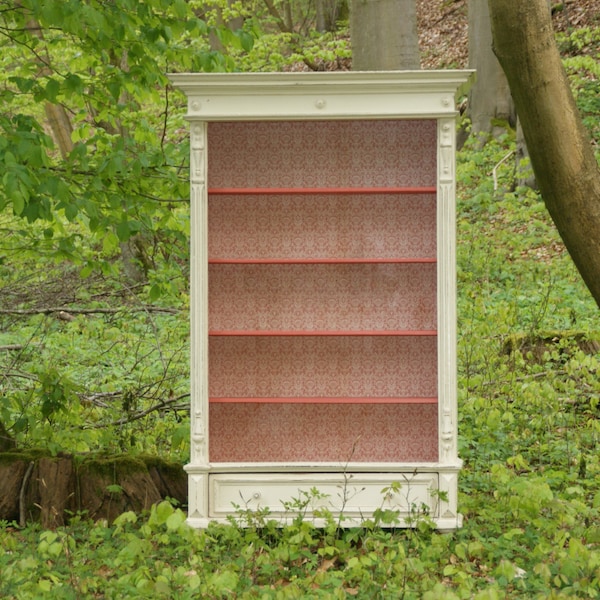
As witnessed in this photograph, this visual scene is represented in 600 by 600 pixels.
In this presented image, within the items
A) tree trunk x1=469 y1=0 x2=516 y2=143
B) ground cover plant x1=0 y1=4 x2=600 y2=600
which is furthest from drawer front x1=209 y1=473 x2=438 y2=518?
tree trunk x1=469 y1=0 x2=516 y2=143

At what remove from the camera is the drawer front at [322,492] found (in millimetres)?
4102

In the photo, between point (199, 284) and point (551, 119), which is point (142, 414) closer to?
point (199, 284)

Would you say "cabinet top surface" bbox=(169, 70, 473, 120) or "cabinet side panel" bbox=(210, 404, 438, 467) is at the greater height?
"cabinet top surface" bbox=(169, 70, 473, 120)

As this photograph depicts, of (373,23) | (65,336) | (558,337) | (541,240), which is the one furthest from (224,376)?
(541,240)

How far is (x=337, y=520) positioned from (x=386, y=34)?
4424mm

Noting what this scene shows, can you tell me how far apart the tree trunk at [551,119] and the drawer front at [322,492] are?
1.31 meters

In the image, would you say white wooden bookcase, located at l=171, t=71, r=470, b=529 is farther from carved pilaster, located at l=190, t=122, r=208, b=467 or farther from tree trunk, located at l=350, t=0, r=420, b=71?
tree trunk, located at l=350, t=0, r=420, b=71

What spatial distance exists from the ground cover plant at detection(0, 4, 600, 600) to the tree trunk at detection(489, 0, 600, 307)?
3.94 ft

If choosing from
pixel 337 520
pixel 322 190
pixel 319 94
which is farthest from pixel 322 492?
pixel 319 94

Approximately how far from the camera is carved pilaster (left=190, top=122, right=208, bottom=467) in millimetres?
4055

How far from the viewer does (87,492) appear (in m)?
4.39

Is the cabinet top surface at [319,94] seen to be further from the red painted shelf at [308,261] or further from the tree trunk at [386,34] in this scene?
the tree trunk at [386,34]

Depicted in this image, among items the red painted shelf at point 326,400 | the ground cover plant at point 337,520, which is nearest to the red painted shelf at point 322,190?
the ground cover plant at point 337,520

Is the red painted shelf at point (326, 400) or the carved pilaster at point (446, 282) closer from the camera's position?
the carved pilaster at point (446, 282)
